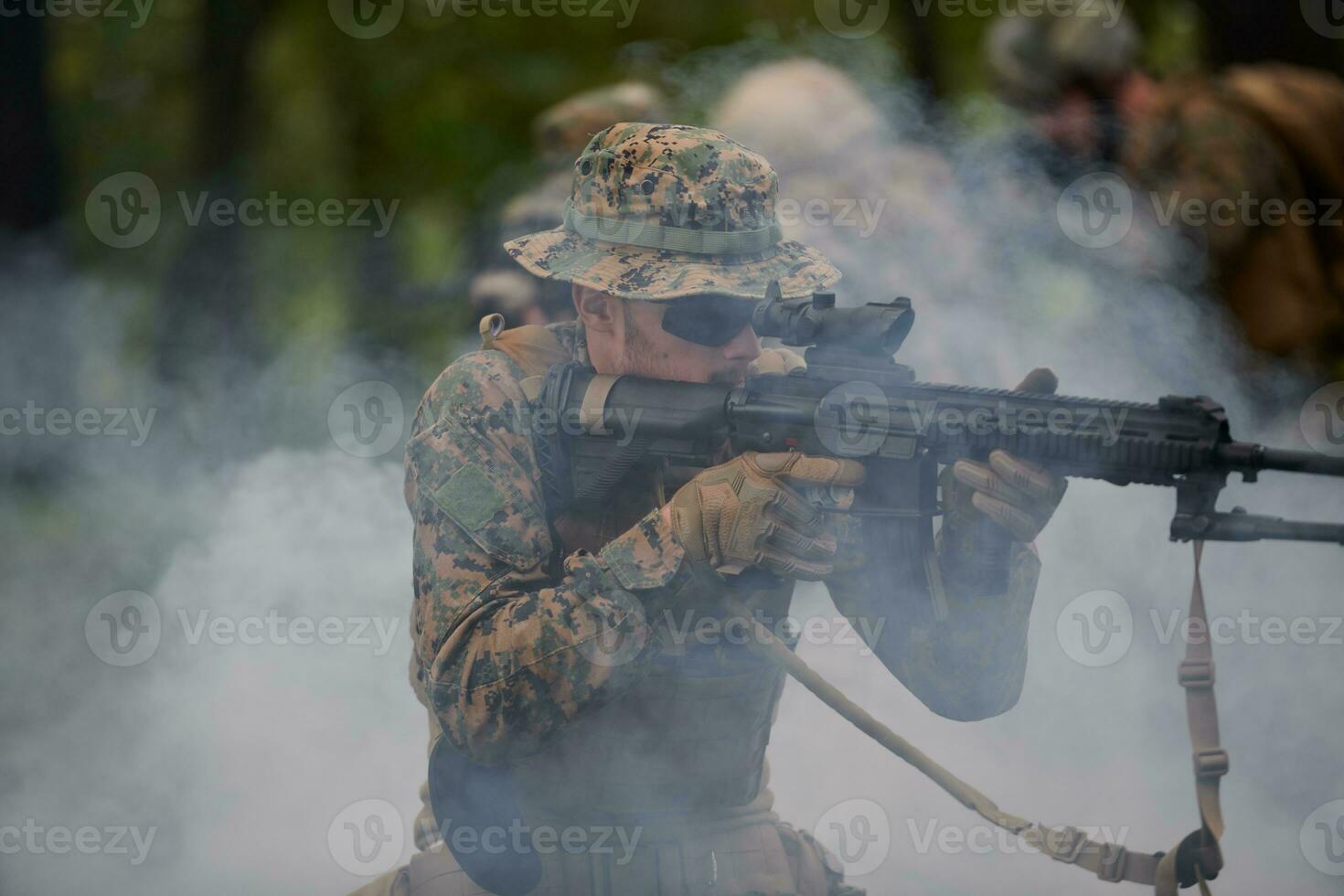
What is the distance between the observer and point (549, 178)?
9.10 m

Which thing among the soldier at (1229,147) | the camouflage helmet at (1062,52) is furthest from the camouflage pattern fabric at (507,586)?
the camouflage helmet at (1062,52)

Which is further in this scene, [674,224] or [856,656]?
[856,656]

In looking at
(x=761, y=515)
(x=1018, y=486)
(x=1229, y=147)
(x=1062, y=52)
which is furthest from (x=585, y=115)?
(x=1018, y=486)

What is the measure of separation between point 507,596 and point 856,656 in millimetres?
3025

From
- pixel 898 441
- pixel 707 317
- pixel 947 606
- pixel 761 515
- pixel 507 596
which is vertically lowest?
pixel 947 606

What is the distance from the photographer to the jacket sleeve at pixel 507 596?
11.1 ft

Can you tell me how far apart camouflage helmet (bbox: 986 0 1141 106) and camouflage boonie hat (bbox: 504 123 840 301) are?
4915mm

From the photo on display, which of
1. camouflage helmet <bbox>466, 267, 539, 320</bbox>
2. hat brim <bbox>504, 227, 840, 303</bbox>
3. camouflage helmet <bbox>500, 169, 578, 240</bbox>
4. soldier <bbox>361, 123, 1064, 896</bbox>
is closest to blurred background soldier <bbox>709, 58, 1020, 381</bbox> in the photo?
camouflage helmet <bbox>500, 169, 578, 240</bbox>

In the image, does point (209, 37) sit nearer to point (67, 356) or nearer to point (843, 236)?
point (67, 356)

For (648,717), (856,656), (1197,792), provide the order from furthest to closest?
1. (856,656)
2. (648,717)
3. (1197,792)

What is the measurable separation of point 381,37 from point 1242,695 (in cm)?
691

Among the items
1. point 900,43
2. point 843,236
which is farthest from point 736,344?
point 900,43

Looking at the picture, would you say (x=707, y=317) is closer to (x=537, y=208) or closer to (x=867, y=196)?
(x=867, y=196)

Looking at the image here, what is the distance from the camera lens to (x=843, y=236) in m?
7.32
